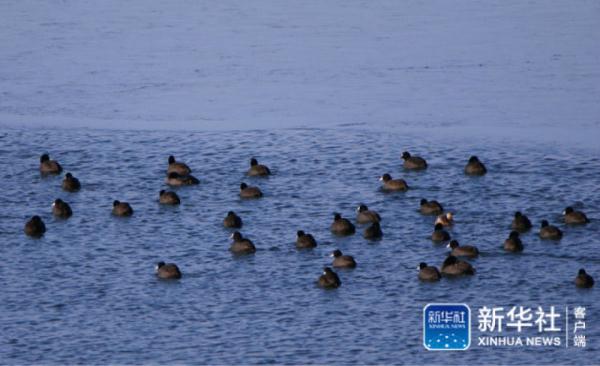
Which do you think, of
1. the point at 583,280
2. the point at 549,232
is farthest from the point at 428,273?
the point at 549,232

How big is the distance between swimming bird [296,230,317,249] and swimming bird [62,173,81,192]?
9373 millimetres

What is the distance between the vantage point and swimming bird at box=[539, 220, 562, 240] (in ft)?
151

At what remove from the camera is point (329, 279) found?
43.3 metres

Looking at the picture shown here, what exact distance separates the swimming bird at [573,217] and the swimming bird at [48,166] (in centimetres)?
1675

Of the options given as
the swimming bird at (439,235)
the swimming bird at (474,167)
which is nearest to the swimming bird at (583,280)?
the swimming bird at (439,235)

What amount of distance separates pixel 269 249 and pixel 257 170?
261 inches

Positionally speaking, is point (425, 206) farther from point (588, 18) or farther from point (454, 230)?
point (588, 18)

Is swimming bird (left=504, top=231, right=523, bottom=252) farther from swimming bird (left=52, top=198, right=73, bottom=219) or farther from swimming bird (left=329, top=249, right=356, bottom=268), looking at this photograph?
swimming bird (left=52, top=198, right=73, bottom=219)

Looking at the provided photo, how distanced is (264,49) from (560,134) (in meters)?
16.6

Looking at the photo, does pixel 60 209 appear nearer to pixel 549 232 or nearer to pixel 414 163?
pixel 414 163

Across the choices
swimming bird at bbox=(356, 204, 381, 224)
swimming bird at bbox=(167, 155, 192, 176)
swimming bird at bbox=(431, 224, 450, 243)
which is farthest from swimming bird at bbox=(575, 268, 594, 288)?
swimming bird at bbox=(167, 155, 192, 176)

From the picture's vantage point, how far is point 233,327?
41.2 meters

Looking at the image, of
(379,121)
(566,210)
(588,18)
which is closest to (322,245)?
(566,210)

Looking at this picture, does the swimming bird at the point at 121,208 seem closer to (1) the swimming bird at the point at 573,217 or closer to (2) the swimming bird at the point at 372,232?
(2) the swimming bird at the point at 372,232
